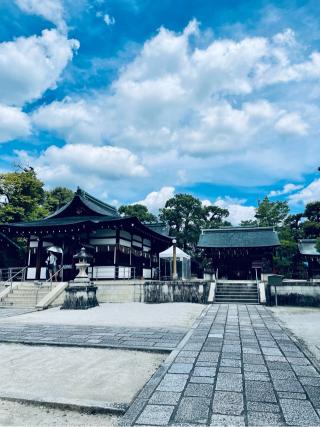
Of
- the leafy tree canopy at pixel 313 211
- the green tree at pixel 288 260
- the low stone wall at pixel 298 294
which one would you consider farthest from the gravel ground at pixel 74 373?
the leafy tree canopy at pixel 313 211

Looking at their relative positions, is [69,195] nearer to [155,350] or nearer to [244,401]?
[155,350]

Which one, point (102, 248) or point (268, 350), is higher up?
point (102, 248)

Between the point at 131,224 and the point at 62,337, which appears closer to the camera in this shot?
the point at 62,337

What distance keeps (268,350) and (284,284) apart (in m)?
8.93

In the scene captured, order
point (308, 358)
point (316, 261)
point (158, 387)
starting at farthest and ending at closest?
point (316, 261) < point (308, 358) < point (158, 387)

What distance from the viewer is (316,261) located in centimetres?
2677

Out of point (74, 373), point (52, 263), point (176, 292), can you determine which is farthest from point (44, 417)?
point (52, 263)

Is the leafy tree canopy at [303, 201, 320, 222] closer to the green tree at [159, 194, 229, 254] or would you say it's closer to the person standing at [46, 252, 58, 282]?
the green tree at [159, 194, 229, 254]

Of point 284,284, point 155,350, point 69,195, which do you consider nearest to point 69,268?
point 284,284

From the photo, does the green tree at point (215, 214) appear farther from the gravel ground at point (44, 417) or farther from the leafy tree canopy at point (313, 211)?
the gravel ground at point (44, 417)

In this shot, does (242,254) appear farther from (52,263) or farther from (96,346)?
(96,346)

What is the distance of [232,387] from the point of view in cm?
349

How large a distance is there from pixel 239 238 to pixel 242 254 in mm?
1974

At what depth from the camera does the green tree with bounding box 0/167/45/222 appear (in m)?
26.5
